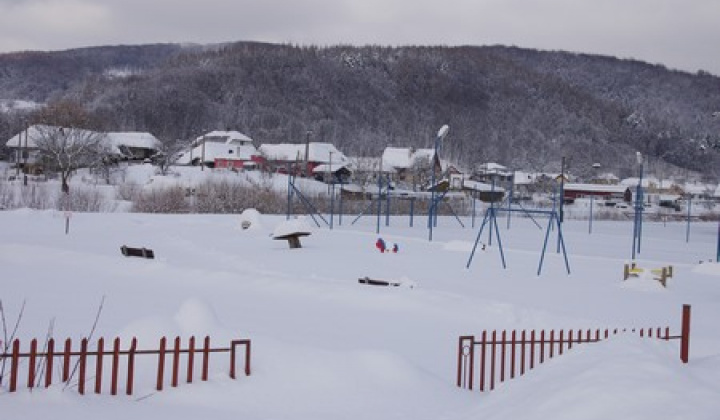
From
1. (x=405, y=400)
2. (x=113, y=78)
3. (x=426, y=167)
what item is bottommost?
(x=405, y=400)

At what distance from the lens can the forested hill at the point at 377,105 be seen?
13650 centimetres

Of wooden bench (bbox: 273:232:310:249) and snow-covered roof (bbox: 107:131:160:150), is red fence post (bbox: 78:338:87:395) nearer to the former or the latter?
wooden bench (bbox: 273:232:310:249)

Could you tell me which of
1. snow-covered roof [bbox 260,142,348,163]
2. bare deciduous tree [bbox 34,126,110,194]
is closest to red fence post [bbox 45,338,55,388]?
bare deciduous tree [bbox 34,126,110,194]

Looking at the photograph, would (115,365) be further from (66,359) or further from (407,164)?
(407,164)

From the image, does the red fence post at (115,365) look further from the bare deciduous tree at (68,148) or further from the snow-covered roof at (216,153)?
the snow-covered roof at (216,153)

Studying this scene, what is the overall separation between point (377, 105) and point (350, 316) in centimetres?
15795

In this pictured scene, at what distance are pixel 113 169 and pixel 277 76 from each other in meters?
96.7

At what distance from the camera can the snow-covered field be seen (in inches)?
259

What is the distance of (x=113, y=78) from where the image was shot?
16538 cm

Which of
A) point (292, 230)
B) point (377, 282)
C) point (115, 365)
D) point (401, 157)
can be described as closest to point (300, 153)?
point (401, 157)

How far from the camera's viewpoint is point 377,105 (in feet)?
555

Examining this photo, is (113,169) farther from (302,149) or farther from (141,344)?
(141,344)

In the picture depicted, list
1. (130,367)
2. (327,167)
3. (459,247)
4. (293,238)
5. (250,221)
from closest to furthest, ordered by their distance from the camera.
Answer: (130,367) → (293,238) → (459,247) → (250,221) → (327,167)

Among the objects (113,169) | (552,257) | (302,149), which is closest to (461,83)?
(302,149)
